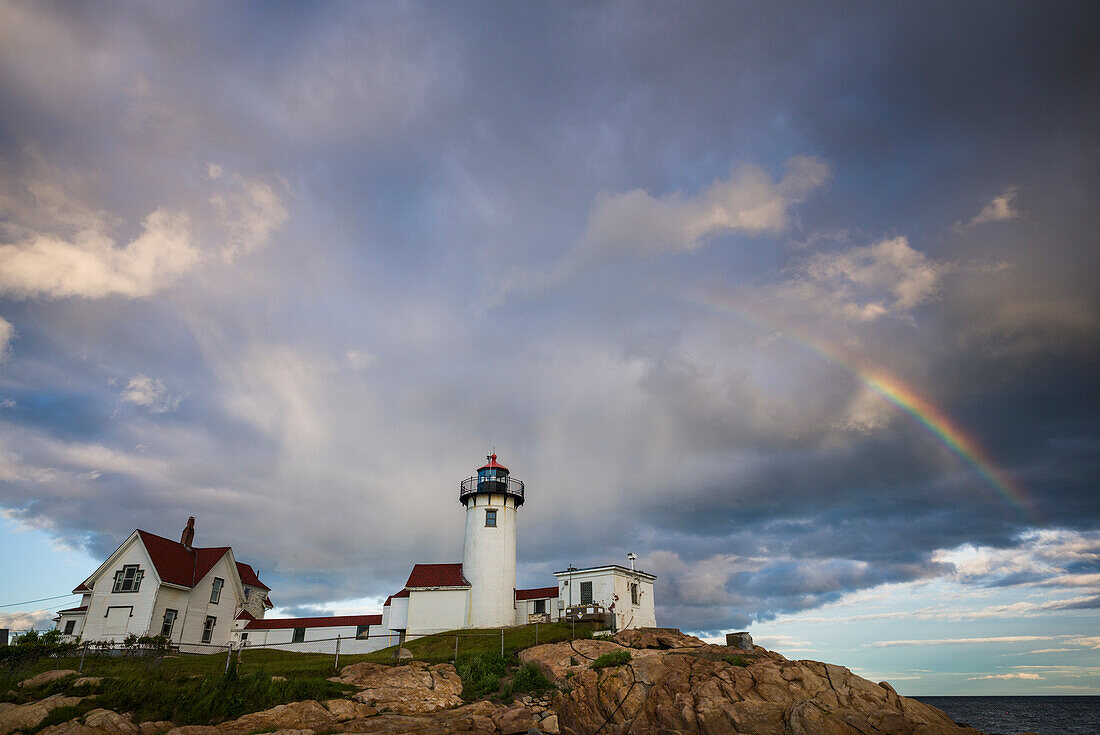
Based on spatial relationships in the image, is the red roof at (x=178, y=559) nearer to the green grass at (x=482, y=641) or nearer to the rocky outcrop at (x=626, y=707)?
the green grass at (x=482, y=641)

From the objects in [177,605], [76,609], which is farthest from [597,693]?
[76,609]

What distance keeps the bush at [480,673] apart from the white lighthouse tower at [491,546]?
589 inches

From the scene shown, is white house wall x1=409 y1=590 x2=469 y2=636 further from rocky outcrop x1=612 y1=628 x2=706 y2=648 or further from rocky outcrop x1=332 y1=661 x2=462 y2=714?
rocky outcrop x1=332 y1=661 x2=462 y2=714

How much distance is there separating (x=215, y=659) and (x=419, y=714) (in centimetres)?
1988

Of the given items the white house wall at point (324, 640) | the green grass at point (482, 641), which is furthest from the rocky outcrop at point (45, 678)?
the white house wall at point (324, 640)

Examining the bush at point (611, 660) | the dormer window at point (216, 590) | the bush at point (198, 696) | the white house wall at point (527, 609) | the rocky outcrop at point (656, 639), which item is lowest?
the bush at point (198, 696)

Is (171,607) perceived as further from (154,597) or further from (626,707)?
(626,707)

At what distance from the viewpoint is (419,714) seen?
29.3m

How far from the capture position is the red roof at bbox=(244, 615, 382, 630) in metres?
51.2

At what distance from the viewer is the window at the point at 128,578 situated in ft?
153

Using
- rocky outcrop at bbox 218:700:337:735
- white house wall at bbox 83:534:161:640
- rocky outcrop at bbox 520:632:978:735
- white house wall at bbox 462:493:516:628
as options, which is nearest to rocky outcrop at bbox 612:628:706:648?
rocky outcrop at bbox 520:632:978:735

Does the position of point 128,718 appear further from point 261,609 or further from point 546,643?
point 261,609

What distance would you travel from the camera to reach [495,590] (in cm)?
5384

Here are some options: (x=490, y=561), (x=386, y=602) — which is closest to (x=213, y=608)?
(x=386, y=602)
